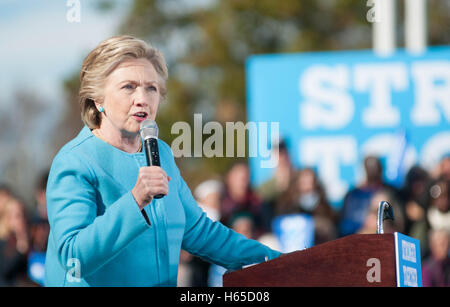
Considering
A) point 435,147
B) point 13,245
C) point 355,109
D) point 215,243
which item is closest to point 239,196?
point 13,245

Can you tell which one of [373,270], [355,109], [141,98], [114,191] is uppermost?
[355,109]

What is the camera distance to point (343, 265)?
112 inches

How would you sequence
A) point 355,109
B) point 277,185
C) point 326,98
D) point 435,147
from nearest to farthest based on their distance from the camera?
point 277,185, point 435,147, point 326,98, point 355,109

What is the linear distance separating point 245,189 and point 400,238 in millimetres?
4603

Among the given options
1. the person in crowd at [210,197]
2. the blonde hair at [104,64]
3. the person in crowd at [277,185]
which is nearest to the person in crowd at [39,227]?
the person in crowd at [210,197]

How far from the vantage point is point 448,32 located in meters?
24.4

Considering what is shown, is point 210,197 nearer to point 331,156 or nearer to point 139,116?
point 331,156

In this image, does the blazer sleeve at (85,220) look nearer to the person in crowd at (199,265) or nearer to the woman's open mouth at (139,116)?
the woman's open mouth at (139,116)

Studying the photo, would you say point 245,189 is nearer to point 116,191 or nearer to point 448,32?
point 116,191

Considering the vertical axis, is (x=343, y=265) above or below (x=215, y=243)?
below

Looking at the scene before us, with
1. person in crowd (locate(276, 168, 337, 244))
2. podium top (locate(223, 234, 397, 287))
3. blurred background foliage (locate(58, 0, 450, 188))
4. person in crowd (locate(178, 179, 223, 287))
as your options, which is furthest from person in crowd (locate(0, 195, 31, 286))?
blurred background foliage (locate(58, 0, 450, 188))

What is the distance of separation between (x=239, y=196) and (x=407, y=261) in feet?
15.0

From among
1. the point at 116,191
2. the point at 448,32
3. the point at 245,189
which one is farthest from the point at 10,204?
the point at 448,32

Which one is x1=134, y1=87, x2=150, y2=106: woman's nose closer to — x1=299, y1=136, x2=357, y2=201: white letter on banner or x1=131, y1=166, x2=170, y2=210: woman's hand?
x1=131, y1=166, x2=170, y2=210: woman's hand
